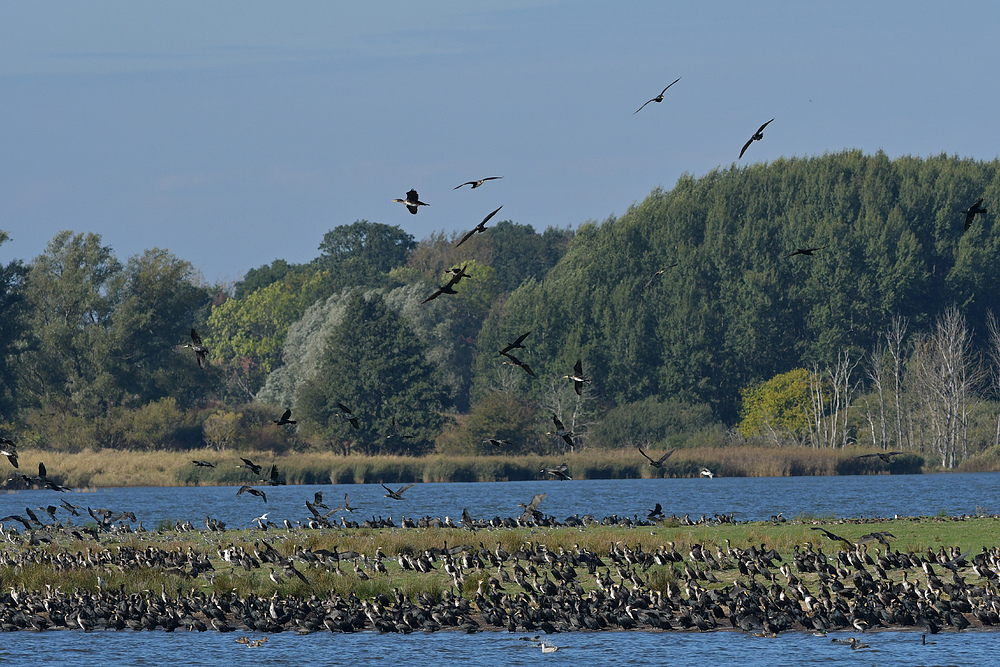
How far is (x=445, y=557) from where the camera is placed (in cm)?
3094

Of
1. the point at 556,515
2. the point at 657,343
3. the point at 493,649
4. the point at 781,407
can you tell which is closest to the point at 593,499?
the point at 556,515

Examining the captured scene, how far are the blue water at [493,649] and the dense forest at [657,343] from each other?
7467 centimetres

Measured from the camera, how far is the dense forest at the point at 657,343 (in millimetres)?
105250

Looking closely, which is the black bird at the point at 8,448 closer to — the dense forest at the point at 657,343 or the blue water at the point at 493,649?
the blue water at the point at 493,649

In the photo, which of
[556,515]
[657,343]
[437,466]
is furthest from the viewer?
[657,343]

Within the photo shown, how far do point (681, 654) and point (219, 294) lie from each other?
532ft

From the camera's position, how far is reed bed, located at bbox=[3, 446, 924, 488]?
8938cm

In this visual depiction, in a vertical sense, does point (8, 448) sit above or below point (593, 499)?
above

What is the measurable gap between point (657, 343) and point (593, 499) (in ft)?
164

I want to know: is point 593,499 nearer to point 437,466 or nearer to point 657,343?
point 437,466

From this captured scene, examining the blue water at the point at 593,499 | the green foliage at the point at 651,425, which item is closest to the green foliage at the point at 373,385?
the green foliage at the point at 651,425

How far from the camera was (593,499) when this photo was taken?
6825cm

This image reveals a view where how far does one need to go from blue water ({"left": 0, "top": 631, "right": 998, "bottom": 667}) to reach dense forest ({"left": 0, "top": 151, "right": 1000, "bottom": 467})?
7467 centimetres

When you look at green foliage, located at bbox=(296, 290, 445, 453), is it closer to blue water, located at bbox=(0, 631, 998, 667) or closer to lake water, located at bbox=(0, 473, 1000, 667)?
lake water, located at bbox=(0, 473, 1000, 667)
